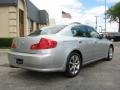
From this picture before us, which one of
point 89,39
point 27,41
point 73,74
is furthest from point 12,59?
point 89,39

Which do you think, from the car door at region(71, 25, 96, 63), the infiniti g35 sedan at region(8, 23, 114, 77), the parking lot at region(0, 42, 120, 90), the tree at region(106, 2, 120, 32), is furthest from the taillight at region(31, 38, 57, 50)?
the tree at region(106, 2, 120, 32)

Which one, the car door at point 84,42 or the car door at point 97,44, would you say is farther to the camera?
the car door at point 97,44

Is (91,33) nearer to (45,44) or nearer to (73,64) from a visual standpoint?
(73,64)

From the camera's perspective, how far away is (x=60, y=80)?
6.52 metres

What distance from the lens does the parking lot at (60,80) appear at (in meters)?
5.85

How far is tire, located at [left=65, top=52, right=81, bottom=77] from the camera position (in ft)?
21.7

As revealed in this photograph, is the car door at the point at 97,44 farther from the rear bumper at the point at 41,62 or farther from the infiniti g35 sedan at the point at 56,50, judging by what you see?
the rear bumper at the point at 41,62

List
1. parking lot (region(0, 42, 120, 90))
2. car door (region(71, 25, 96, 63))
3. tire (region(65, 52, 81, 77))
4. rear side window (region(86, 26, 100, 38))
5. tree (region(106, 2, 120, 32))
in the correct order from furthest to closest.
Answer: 1. tree (region(106, 2, 120, 32))
2. rear side window (region(86, 26, 100, 38))
3. car door (region(71, 25, 96, 63))
4. tire (region(65, 52, 81, 77))
5. parking lot (region(0, 42, 120, 90))

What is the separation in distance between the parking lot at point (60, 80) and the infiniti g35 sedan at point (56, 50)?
0.36 metres

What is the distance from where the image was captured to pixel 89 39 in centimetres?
768

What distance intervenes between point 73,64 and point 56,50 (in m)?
0.92

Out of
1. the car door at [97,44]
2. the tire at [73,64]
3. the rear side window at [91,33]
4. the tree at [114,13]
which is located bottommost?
the tire at [73,64]

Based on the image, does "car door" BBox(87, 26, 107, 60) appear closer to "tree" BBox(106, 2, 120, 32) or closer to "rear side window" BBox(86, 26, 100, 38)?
"rear side window" BBox(86, 26, 100, 38)

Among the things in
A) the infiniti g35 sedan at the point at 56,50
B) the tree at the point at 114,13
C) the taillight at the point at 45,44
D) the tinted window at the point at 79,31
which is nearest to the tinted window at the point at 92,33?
the infiniti g35 sedan at the point at 56,50
